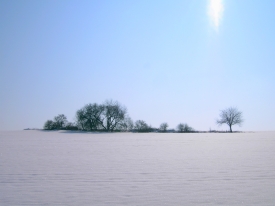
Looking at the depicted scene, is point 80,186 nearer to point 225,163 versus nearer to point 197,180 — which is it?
point 197,180

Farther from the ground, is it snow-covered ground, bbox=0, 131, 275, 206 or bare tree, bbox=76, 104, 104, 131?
bare tree, bbox=76, 104, 104, 131

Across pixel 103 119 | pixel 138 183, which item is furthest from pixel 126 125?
pixel 138 183

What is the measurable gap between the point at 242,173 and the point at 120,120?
1821 inches

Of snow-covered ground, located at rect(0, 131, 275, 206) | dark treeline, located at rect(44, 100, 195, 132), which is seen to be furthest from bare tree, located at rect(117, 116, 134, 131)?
snow-covered ground, located at rect(0, 131, 275, 206)

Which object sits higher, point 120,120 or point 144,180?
point 120,120

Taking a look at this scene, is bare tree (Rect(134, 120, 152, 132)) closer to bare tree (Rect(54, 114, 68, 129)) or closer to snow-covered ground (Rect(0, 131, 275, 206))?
bare tree (Rect(54, 114, 68, 129))

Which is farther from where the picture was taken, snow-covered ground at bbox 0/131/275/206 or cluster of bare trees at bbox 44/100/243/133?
cluster of bare trees at bbox 44/100/243/133

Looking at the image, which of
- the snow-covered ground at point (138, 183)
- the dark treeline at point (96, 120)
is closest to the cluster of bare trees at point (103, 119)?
the dark treeline at point (96, 120)

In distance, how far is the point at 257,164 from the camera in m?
10.2

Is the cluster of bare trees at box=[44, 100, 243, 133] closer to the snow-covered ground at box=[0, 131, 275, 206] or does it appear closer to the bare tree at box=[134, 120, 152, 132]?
the bare tree at box=[134, 120, 152, 132]

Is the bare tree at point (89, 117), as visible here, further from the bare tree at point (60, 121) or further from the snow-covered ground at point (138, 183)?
the snow-covered ground at point (138, 183)

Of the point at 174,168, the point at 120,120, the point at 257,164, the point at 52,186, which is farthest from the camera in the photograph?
the point at 120,120

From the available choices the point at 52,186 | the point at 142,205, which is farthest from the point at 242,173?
the point at 52,186

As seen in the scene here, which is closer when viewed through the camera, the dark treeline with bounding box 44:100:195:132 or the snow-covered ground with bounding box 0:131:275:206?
the snow-covered ground with bounding box 0:131:275:206
